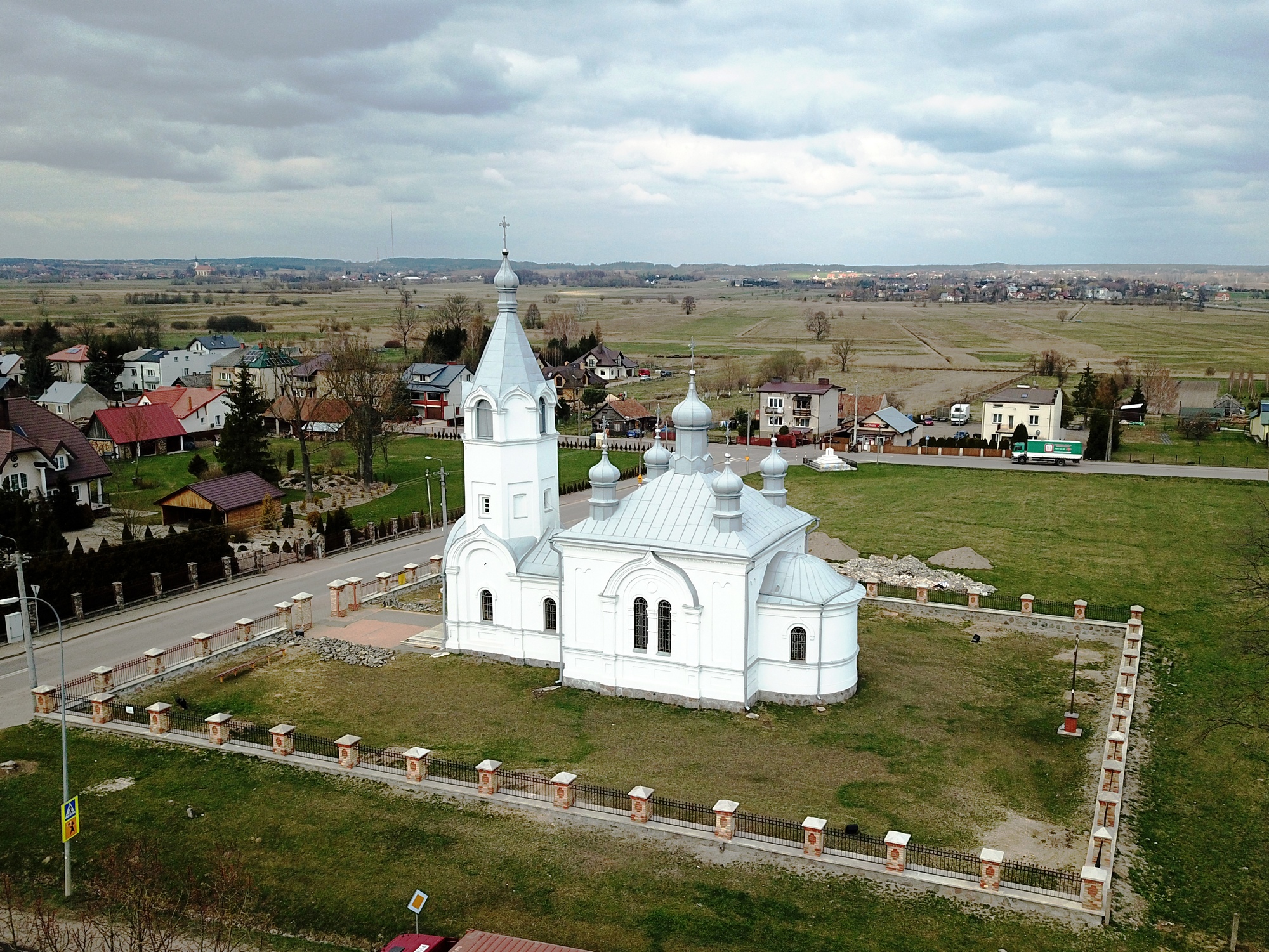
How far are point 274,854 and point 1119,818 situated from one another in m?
18.1

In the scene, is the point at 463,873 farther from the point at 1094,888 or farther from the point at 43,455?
the point at 43,455

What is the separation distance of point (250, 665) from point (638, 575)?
12.7m

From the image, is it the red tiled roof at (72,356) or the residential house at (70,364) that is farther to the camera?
the red tiled roof at (72,356)

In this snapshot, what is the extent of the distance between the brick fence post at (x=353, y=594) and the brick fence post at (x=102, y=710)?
10.4 metres

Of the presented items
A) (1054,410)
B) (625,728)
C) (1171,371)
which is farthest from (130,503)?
(1171,371)

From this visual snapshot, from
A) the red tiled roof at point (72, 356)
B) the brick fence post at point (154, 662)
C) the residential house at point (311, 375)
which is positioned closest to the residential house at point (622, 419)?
the residential house at point (311, 375)

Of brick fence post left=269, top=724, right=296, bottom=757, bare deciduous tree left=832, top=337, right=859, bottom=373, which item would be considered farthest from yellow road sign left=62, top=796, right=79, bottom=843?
bare deciduous tree left=832, top=337, right=859, bottom=373

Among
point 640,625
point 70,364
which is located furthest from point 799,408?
point 70,364

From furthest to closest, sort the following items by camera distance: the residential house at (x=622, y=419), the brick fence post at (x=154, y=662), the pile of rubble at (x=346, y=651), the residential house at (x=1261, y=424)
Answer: the residential house at (x=622, y=419) < the residential house at (x=1261, y=424) < the pile of rubble at (x=346, y=651) < the brick fence post at (x=154, y=662)

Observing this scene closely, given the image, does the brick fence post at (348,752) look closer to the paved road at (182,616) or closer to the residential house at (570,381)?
Result: the paved road at (182,616)

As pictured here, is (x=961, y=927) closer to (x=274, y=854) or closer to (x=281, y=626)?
(x=274, y=854)

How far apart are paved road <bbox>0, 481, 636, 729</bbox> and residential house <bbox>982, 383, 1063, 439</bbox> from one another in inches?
1772

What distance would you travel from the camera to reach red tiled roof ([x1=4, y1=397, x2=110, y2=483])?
166 feet

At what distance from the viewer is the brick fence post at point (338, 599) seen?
3553 centimetres
